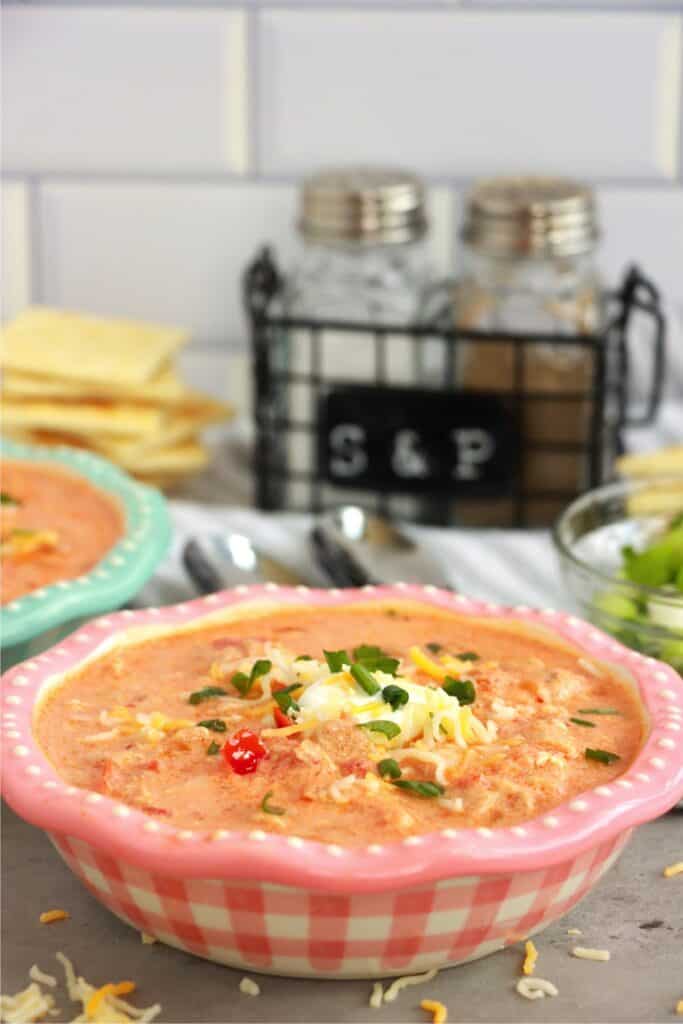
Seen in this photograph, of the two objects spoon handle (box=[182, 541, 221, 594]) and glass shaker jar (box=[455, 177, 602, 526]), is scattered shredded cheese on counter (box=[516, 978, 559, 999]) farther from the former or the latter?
glass shaker jar (box=[455, 177, 602, 526])

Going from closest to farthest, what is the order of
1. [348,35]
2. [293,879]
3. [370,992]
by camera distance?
[293,879]
[370,992]
[348,35]

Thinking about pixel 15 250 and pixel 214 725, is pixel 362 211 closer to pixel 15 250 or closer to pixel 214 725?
pixel 15 250

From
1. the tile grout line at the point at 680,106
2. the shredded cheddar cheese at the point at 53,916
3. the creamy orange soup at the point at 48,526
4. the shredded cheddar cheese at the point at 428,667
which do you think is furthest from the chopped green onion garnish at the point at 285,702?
the tile grout line at the point at 680,106

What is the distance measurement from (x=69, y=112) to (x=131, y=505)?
2.84 feet

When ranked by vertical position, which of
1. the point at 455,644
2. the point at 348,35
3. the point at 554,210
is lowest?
the point at 455,644

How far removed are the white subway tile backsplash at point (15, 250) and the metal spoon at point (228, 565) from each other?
768 millimetres

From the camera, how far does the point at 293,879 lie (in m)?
0.92

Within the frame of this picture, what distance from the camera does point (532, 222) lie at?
181 cm

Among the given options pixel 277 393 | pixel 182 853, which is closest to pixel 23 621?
pixel 182 853

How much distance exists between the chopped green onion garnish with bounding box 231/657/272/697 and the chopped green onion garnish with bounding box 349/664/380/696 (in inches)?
3.0

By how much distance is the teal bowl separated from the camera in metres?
1.31

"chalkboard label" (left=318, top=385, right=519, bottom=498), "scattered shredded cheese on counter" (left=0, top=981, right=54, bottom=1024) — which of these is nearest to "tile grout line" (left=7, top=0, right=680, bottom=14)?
"chalkboard label" (left=318, top=385, right=519, bottom=498)

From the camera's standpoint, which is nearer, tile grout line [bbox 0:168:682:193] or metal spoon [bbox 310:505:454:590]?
metal spoon [bbox 310:505:454:590]

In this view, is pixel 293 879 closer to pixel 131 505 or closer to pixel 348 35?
pixel 131 505
